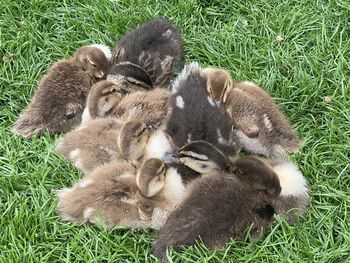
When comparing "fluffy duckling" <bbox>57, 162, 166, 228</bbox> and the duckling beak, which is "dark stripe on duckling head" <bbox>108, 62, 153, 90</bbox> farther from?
"fluffy duckling" <bbox>57, 162, 166, 228</bbox>

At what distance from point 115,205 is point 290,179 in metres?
1.11

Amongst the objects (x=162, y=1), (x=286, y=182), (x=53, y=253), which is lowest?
(x=53, y=253)

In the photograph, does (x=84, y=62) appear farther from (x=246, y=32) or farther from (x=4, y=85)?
(x=246, y=32)

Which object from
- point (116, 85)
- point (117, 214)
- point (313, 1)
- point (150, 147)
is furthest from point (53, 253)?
point (313, 1)

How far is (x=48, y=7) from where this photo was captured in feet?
19.0

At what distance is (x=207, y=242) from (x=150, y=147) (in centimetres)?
86

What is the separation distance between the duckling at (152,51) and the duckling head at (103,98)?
0.19 meters

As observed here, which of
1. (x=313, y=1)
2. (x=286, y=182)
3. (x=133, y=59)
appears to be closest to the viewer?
(x=286, y=182)

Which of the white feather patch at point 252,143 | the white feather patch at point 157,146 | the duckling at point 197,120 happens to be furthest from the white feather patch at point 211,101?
the white feather patch at point 157,146

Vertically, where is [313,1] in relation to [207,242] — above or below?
above

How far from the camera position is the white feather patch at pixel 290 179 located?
13.8 ft

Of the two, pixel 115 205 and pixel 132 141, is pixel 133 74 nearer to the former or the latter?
pixel 132 141

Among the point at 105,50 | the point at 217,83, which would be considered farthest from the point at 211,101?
the point at 105,50

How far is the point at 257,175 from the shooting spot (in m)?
4.06
